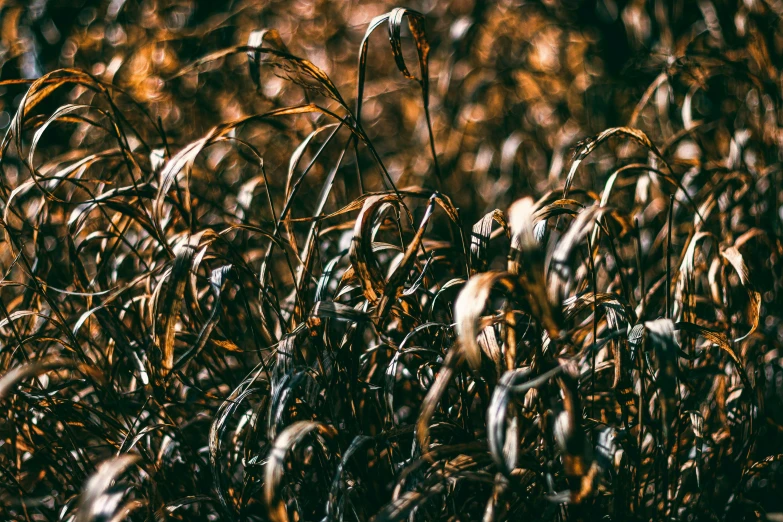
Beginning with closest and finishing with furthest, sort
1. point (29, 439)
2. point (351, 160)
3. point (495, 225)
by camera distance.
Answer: point (29, 439), point (495, 225), point (351, 160)

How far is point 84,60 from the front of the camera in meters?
1.79

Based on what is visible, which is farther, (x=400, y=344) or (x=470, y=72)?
(x=470, y=72)

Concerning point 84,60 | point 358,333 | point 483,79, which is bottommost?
point 483,79

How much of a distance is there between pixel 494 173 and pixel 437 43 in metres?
0.92

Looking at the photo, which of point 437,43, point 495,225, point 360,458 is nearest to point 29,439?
point 360,458

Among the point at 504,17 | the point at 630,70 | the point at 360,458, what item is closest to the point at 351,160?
the point at 504,17

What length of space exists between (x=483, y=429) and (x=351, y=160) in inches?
44.1

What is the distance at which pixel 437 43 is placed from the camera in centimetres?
245

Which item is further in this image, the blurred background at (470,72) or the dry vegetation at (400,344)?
the blurred background at (470,72)

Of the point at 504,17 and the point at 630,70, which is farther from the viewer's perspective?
the point at 504,17

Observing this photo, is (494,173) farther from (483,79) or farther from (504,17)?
(504,17)

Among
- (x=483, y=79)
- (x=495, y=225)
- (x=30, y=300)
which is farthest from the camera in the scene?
(x=483, y=79)

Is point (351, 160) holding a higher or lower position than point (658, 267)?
Result: higher

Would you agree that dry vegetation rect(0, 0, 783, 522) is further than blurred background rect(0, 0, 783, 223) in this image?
No
